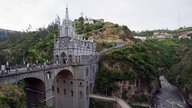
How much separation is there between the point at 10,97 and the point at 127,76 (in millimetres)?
42238

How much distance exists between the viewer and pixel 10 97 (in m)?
20.5

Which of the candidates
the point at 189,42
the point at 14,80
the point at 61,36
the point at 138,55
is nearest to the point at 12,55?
the point at 61,36

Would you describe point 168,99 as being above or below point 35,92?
below

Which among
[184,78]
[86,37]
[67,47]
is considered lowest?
[184,78]

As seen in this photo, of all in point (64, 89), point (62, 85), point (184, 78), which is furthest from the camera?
point (184, 78)

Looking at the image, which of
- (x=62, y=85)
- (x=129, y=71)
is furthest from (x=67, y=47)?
(x=129, y=71)

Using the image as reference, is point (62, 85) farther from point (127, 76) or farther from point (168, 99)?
point (168, 99)

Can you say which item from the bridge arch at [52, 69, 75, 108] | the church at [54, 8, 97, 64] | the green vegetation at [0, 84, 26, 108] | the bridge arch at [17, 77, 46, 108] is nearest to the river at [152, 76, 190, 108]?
the bridge arch at [52, 69, 75, 108]

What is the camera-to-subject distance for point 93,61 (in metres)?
57.7

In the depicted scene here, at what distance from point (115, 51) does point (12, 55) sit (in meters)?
56.7

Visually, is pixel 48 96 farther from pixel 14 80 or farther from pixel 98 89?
pixel 98 89

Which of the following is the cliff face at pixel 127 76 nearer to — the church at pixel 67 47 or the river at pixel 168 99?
the river at pixel 168 99

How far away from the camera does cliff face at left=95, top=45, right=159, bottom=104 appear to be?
2234 inches

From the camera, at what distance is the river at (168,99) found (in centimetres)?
6029
